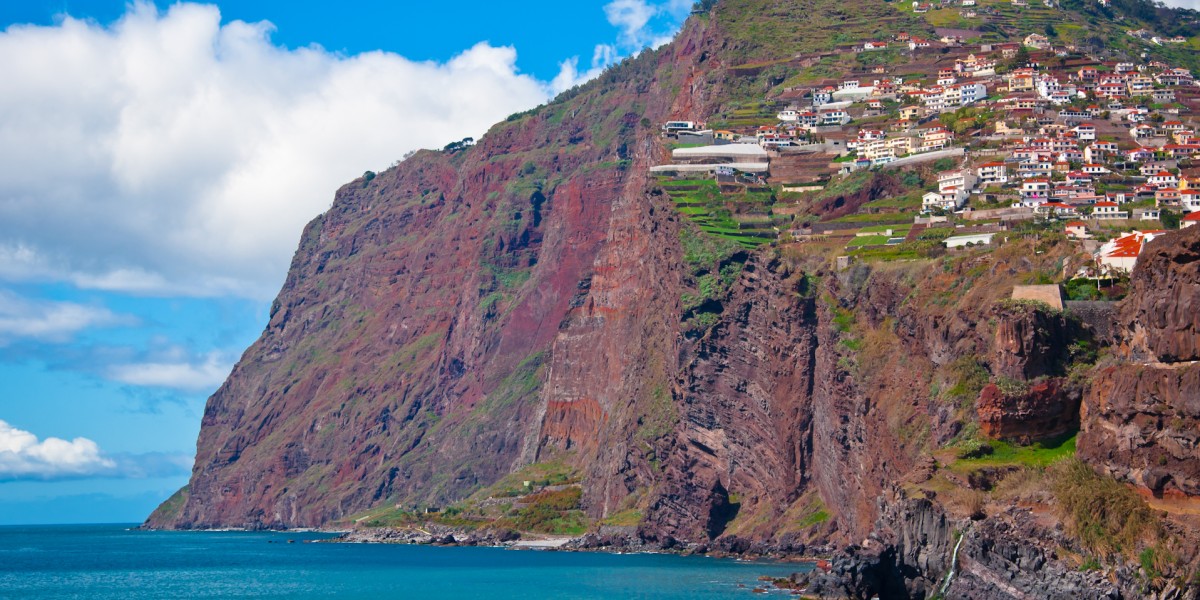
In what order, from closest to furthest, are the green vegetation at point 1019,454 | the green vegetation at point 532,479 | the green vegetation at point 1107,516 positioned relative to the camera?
the green vegetation at point 1107,516 < the green vegetation at point 1019,454 < the green vegetation at point 532,479

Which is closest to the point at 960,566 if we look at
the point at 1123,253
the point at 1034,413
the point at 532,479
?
the point at 1034,413

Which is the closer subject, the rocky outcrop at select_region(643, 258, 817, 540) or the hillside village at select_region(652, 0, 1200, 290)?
the hillside village at select_region(652, 0, 1200, 290)

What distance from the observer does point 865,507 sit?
10450cm

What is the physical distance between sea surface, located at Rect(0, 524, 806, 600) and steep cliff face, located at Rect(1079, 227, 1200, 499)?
27.5 metres

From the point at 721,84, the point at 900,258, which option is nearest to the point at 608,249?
the point at 721,84

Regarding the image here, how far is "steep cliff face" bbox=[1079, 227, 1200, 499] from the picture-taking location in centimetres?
6312

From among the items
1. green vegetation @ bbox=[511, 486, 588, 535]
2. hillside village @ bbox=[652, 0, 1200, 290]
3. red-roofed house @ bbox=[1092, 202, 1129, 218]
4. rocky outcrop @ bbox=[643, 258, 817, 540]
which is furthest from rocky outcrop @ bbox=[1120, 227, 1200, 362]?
green vegetation @ bbox=[511, 486, 588, 535]

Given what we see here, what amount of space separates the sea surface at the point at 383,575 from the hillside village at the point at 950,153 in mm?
29761

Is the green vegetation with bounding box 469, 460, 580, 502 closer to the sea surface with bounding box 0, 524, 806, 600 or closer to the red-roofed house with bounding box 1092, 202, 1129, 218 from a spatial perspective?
the sea surface with bounding box 0, 524, 806, 600

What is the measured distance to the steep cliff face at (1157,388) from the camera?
207ft

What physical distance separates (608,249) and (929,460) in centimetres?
9754

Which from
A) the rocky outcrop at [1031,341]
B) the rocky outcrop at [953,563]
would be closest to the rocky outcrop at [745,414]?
the rocky outcrop at [953,563]

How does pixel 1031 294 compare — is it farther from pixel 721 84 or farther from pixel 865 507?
pixel 721 84

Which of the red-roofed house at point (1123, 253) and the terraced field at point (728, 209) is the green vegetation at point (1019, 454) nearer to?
the red-roofed house at point (1123, 253)
